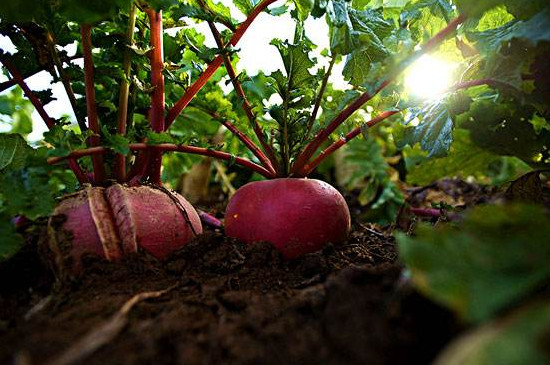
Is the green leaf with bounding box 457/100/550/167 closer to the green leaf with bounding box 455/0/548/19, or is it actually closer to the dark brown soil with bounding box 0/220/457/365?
the green leaf with bounding box 455/0/548/19

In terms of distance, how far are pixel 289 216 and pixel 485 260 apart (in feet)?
2.71

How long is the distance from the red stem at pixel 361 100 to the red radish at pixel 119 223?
475mm

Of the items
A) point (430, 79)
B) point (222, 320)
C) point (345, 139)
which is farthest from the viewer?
point (345, 139)

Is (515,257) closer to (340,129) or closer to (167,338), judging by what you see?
(167,338)

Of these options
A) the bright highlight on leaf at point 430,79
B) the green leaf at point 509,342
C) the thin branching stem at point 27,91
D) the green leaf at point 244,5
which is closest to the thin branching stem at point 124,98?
the thin branching stem at point 27,91

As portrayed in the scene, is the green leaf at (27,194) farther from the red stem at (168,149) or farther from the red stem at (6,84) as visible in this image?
the red stem at (6,84)

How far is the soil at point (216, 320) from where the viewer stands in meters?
0.59

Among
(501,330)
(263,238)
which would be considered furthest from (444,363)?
(263,238)

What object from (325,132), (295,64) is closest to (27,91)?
(295,64)

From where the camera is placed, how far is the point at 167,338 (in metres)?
0.67

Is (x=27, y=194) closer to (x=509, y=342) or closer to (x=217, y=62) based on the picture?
(x=217, y=62)

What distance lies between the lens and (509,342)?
0.46 metres

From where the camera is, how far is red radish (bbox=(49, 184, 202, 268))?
118cm

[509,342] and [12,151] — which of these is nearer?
[509,342]
